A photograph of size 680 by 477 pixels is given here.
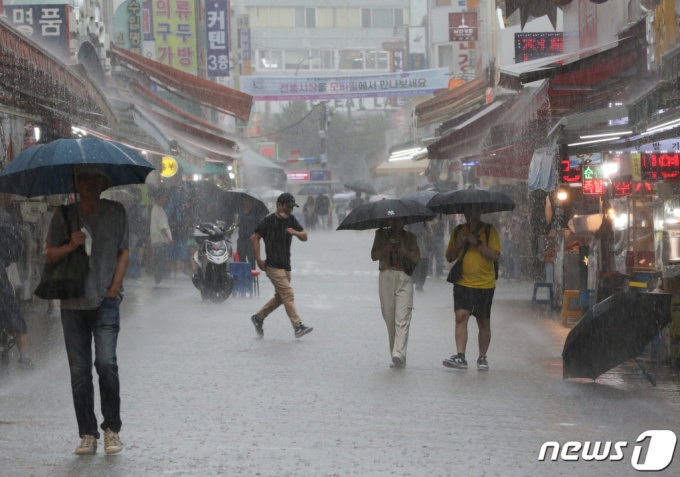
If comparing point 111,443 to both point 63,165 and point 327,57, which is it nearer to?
point 63,165

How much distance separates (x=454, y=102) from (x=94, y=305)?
1001 inches

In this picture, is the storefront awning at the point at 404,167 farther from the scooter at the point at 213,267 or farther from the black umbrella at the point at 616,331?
the black umbrella at the point at 616,331

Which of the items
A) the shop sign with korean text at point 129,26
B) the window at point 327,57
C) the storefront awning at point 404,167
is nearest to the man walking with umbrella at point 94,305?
the shop sign with korean text at point 129,26

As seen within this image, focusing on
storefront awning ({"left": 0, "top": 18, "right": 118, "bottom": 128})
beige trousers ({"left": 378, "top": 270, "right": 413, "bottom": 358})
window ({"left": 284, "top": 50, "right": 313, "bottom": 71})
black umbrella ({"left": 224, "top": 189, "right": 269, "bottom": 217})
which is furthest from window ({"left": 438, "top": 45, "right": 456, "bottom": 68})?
beige trousers ({"left": 378, "top": 270, "right": 413, "bottom": 358})

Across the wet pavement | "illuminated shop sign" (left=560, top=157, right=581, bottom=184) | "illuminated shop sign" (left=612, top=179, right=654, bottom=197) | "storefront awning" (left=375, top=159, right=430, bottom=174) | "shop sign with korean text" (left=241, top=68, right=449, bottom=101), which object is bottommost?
the wet pavement

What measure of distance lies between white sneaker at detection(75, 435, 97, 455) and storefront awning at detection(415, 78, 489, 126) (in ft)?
78.4

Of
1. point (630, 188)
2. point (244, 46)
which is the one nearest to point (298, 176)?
point (244, 46)

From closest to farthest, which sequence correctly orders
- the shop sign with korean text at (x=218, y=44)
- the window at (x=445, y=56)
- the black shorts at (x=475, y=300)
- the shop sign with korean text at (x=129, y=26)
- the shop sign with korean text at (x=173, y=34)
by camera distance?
the black shorts at (x=475, y=300) < the shop sign with korean text at (x=129, y=26) < the shop sign with korean text at (x=173, y=34) < the shop sign with korean text at (x=218, y=44) < the window at (x=445, y=56)

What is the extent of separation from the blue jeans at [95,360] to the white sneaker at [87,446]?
0.03m

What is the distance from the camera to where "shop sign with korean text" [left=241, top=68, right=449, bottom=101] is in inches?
1752

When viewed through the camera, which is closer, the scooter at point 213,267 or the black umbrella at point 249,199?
the scooter at point 213,267

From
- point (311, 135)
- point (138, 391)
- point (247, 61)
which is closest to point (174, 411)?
point (138, 391)

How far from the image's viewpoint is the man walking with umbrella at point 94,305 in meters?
6.48

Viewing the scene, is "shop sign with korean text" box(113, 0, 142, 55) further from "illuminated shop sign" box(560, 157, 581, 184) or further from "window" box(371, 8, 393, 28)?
"window" box(371, 8, 393, 28)
